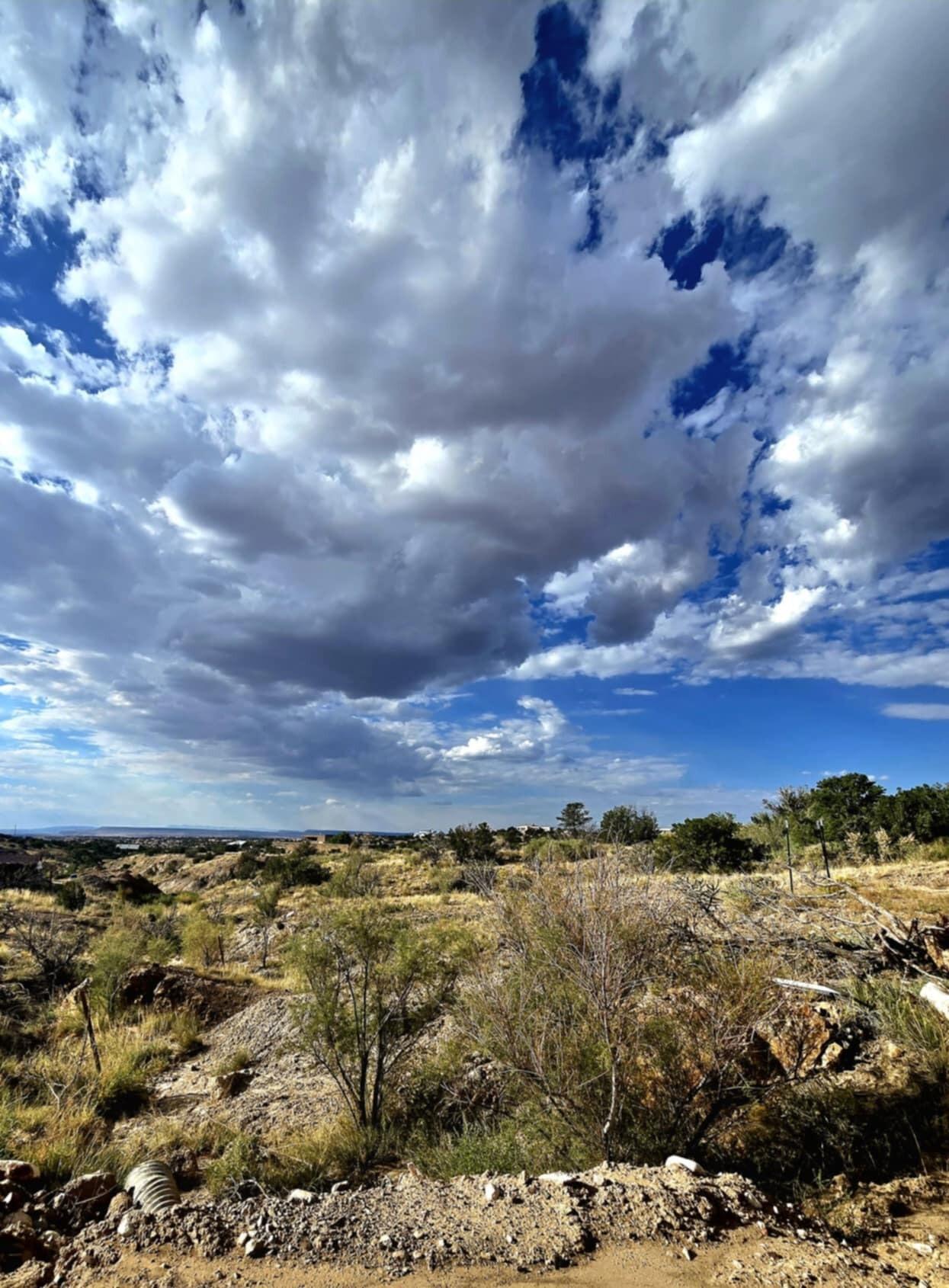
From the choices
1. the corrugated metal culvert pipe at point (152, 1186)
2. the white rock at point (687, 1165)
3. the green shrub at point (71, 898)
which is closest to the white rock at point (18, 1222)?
the corrugated metal culvert pipe at point (152, 1186)

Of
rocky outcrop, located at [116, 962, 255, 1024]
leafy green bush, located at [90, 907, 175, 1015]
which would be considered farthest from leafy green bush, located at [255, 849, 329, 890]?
rocky outcrop, located at [116, 962, 255, 1024]

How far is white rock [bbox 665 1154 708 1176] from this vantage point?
204 inches

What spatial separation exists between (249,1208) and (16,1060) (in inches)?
412

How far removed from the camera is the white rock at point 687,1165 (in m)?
5.18

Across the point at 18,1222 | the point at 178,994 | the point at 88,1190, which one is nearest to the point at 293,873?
the point at 178,994

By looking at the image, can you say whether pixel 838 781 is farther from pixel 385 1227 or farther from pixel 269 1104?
pixel 385 1227

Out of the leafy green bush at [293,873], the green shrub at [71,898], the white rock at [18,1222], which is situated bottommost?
the white rock at [18,1222]

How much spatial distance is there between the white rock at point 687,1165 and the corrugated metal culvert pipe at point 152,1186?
416 centimetres

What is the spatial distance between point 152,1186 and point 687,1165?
507 centimetres

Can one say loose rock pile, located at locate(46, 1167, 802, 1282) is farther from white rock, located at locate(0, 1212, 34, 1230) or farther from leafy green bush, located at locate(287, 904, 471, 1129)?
leafy green bush, located at locate(287, 904, 471, 1129)

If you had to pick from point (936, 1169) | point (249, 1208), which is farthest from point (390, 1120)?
point (936, 1169)

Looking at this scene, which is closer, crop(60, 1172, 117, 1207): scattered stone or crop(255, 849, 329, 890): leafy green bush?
crop(60, 1172, 117, 1207): scattered stone

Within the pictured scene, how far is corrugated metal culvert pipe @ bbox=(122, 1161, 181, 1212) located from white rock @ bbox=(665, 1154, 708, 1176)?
4156mm

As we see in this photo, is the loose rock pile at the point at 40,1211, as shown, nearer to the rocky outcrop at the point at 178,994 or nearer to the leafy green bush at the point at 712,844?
the rocky outcrop at the point at 178,994
